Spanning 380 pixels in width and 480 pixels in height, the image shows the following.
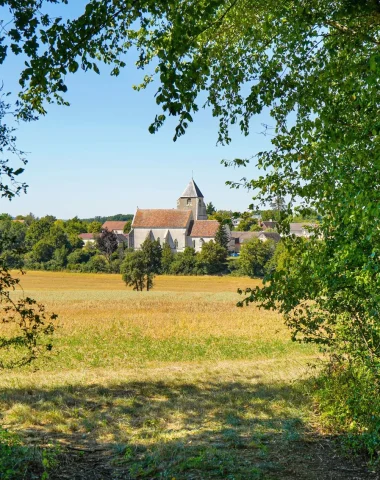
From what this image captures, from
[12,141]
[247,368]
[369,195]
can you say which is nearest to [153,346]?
[247,368]

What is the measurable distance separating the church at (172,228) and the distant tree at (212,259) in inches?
705

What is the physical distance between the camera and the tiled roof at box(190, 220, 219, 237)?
102 metres

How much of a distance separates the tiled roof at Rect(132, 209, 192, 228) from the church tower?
31.8 feet

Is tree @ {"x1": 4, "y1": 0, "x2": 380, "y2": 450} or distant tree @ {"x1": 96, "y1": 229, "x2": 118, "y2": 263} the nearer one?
tree @ {"x1": 4, "y1": 0, "x2": 380, "y2": 450}

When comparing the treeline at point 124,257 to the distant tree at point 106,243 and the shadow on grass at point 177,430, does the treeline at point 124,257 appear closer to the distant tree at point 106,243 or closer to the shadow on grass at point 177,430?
the distant tree at point 106,243

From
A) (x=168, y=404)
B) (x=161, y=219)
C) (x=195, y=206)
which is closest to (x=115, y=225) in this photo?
(x=195, y=206)

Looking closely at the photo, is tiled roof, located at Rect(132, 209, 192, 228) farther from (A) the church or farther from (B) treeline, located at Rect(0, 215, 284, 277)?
(B) treeline, located at Rect(0, 215, 284, 277)

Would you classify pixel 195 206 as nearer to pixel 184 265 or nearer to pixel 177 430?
pixel 184 265

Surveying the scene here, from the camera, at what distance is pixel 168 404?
1041 cm

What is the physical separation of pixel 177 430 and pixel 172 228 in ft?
322

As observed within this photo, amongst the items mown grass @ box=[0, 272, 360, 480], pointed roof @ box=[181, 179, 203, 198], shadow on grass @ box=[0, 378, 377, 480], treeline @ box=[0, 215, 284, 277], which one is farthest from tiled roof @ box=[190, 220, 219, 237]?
shadow on grass @ box=[0, 378, 377, 480]

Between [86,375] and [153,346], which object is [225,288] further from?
[86,375]

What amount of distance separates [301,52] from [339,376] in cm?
531

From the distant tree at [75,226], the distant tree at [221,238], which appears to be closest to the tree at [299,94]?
the distant tree at [221,238]
